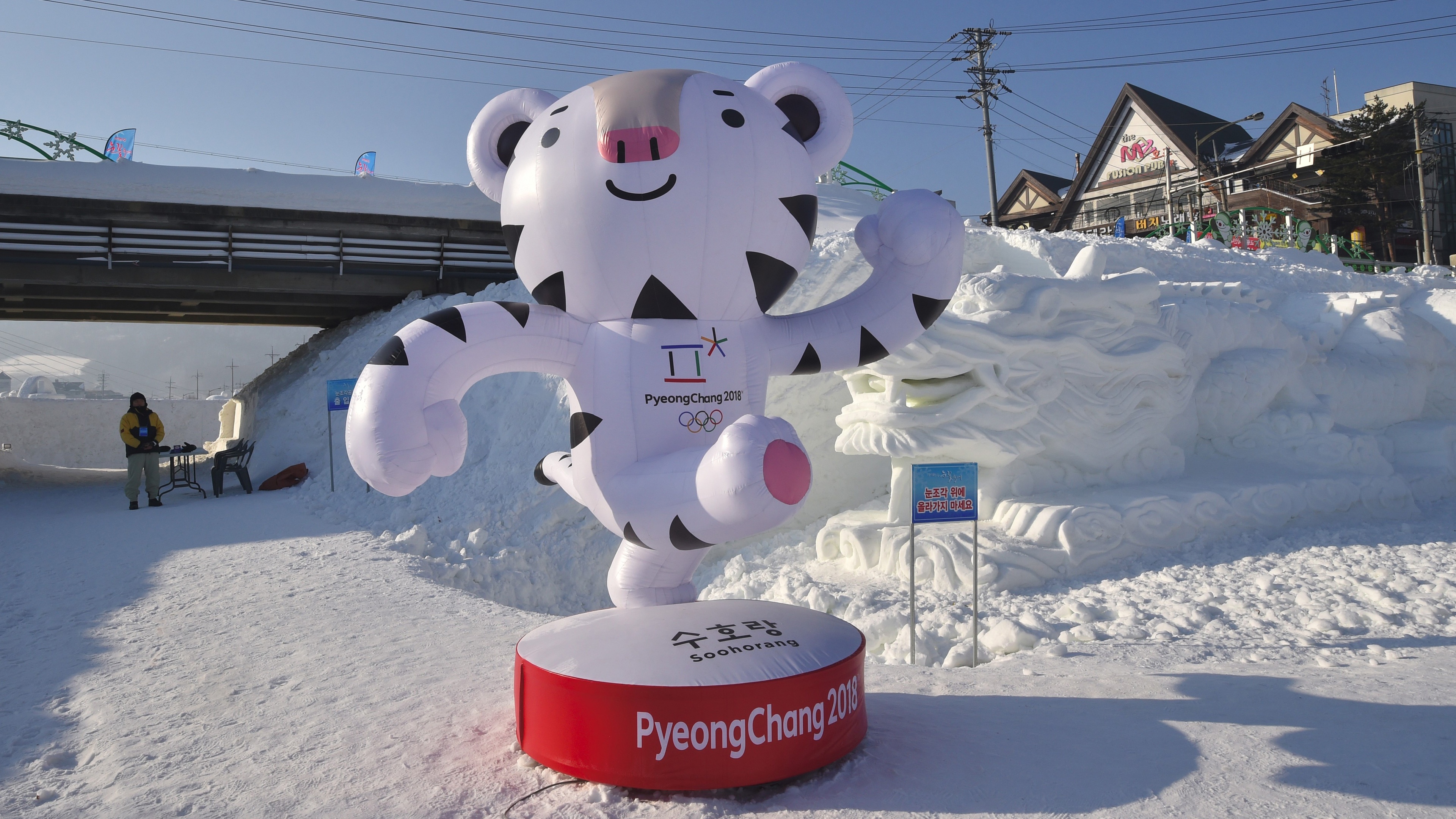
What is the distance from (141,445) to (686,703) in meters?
9.76

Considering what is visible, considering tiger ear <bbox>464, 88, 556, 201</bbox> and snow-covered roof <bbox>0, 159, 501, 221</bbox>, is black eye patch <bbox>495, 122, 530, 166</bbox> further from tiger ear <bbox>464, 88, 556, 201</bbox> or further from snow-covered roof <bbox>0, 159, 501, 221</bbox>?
snow-covered roof <bbox>0, 159, 501, 221</bbox>

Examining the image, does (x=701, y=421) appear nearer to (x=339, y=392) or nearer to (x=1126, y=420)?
(x=1126, y=420)

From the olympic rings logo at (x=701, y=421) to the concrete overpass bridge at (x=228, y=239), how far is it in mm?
12312

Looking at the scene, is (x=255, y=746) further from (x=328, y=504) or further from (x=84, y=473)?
(x=84, y=473)

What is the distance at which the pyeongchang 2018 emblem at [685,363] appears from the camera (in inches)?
124

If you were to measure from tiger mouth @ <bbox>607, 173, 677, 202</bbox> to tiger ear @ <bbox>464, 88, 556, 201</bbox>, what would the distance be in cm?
77

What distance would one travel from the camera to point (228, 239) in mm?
13211

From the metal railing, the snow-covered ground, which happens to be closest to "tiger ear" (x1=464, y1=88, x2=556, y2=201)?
the snow-covered ground

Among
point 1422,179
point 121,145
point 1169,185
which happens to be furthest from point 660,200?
point 1422,179

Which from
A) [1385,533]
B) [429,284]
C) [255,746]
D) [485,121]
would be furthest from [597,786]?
[429,284]

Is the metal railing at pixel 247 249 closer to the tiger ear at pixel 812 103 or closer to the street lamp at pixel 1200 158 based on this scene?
the tiger ear at pixel 812 103

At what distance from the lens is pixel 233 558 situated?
7.13m

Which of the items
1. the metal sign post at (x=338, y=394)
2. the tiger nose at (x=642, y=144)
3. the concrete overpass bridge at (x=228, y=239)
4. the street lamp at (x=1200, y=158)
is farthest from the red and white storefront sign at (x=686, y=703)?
the street lamp at (x=1200, y=158)

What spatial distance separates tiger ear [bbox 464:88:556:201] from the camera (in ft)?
11.8
